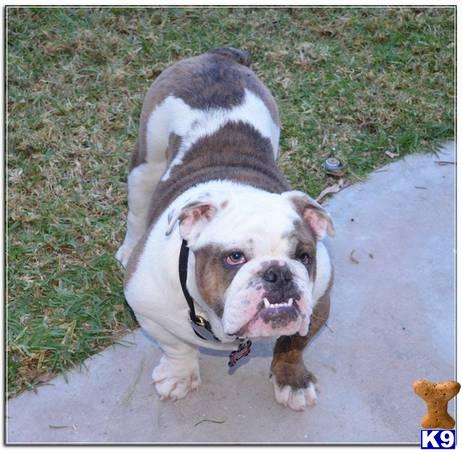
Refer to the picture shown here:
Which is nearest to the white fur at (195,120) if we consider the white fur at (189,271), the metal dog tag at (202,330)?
the white fur at (189,271)

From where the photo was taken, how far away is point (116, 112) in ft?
21.1

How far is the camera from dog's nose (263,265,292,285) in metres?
3.41

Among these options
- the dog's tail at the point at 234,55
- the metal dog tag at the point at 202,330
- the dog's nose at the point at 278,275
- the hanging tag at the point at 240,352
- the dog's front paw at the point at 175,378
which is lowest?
the dog's front paw at the point at 175,378

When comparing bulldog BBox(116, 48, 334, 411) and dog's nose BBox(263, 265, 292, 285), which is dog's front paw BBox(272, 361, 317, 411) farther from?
dog's nose BBox(263, 265, 292, 285)

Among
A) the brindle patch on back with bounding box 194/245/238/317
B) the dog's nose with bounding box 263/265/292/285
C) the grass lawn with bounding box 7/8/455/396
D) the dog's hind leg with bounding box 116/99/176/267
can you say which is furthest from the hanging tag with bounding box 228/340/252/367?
the dog's hind leg with bounding box 116/99/176/267

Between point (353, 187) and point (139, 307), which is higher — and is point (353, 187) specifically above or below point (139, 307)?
below

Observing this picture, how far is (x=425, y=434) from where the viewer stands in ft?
13.5

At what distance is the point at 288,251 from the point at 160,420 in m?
1.35

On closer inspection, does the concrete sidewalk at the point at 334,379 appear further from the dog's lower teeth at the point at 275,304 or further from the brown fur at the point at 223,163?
the dog's lower teeth at the point at 275,304

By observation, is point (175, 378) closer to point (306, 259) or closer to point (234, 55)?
point (306, 259)

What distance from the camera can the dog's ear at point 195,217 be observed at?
12.0 feet

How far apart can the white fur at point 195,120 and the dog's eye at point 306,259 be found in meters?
1.18

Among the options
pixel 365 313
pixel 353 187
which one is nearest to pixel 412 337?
pixel 365 313

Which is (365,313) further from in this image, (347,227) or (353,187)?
(353,187)
